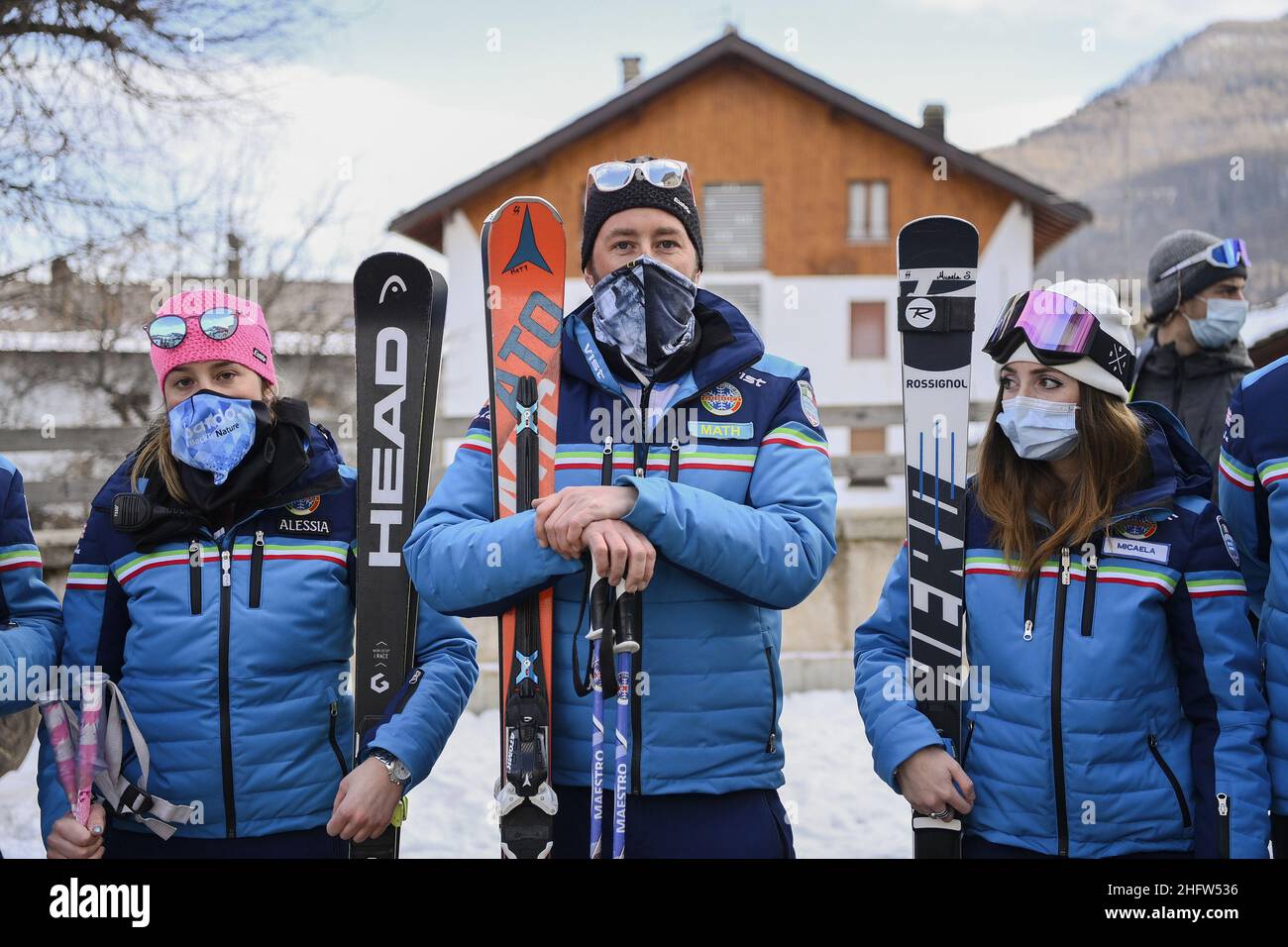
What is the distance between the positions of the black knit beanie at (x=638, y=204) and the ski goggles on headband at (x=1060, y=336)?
28.7 inches

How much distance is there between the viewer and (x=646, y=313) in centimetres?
228

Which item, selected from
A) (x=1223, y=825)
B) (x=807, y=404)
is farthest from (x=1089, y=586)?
(x=807, y=404)

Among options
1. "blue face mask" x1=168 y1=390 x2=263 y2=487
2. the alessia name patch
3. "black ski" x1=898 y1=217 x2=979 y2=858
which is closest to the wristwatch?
"blue face mask" x1=168 y1=390 x2=263 y2=487

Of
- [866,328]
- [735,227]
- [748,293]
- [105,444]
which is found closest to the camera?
[105,444]

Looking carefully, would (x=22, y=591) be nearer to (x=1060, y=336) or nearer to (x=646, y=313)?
(x=646, y=313)

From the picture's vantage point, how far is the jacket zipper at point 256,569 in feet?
7.75

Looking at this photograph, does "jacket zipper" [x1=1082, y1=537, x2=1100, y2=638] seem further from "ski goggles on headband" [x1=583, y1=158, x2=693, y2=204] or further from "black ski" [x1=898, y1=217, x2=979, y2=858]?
"ski goggles on headband" [x1=583, y1=158, x2=693, y2=204]

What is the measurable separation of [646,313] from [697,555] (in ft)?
1.84

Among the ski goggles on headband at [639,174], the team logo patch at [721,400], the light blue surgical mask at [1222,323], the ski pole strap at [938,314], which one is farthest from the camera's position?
the light blue surgical mask at [1222,323]

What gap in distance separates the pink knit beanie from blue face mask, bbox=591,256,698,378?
2.84 ft

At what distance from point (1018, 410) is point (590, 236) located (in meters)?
1.04

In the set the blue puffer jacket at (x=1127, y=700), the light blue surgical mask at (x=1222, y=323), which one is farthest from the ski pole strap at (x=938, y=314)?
the light blue surgical mask at (x=1222, y=323)

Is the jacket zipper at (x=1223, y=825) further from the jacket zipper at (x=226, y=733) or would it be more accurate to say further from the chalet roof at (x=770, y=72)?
the chalet roof at (x=770, y=72)
